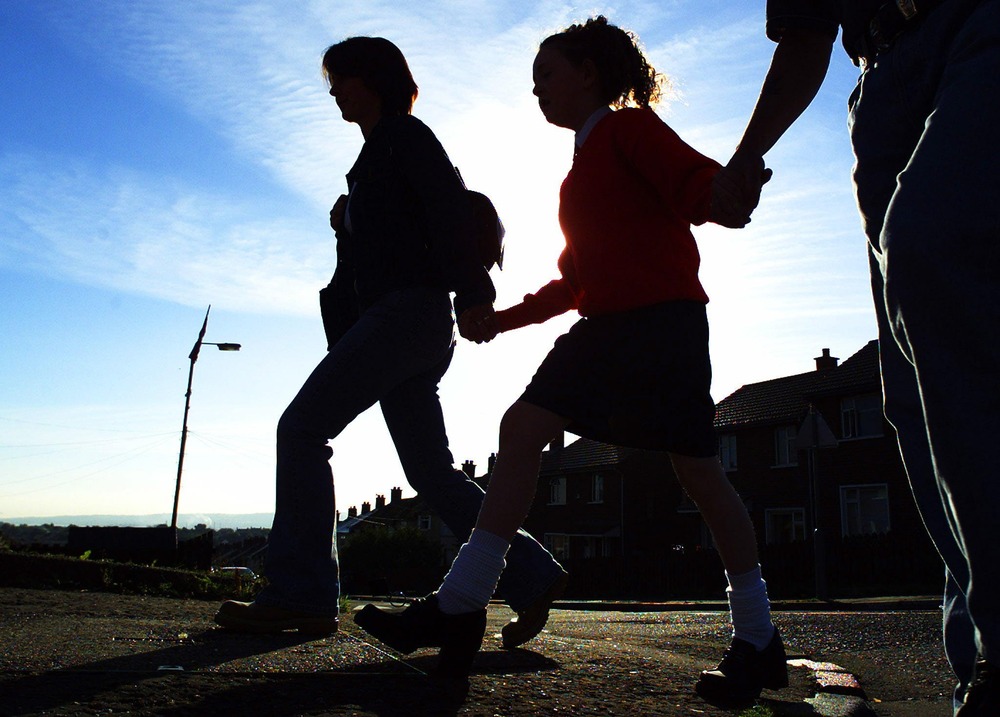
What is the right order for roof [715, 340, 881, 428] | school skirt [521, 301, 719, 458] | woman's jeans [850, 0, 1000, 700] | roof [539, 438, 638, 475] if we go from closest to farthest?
1. woman's jeans [850, 0, 1000, 700]
2. school skirt [521, 301, 719, 458]
3. roof [715, 340, 881, 428]
4. roof [539, 438, 638, 475]

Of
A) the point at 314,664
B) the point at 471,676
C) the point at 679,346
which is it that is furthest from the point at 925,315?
the point at 314,664

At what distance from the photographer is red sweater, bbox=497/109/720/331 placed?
7.64ft

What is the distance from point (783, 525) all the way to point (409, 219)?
32.8 metres

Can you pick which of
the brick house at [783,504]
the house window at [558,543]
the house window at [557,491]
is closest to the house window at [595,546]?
the brick house at [783,504]

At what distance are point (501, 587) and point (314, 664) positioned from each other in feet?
2.93

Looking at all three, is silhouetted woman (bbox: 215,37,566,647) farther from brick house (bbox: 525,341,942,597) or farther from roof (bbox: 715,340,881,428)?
roof (bbox: 715,340,881,428)

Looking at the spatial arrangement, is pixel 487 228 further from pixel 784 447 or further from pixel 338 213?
pixel 784 447

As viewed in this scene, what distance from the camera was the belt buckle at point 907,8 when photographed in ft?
5.82

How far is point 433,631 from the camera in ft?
7.22

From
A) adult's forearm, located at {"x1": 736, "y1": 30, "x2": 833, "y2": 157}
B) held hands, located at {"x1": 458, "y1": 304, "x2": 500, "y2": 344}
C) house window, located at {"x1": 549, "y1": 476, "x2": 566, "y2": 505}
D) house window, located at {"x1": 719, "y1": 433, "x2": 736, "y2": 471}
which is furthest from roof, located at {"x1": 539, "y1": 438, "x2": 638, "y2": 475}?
adult's forearm, located at {"x1": 736, "y1": 30, "x2": 833, "y2": 157}

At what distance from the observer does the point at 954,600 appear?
1.79 meters

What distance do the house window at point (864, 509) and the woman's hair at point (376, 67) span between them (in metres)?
28.6

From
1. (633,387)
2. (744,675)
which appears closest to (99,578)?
(633,387)

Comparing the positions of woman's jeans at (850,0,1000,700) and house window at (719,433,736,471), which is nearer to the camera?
woman's jeans at (850,0,1000,700)
